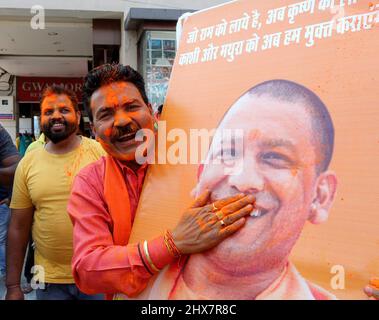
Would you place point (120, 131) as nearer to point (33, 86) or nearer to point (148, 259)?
point (148, 259)

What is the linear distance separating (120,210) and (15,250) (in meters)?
1.19

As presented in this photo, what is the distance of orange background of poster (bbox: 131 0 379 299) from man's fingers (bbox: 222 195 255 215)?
0.60 feet

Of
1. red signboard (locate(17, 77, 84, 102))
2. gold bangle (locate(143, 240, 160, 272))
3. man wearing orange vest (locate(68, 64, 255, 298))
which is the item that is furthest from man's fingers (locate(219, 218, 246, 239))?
red signboard (locate(17, 77, 84, 102))

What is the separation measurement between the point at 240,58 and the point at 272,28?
141 millimetres

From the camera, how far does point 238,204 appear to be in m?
1.29

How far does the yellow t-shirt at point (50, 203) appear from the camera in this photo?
2.35 meters

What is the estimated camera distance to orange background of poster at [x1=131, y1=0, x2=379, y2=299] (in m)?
1.09

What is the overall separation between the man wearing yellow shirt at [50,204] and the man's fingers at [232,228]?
4.22 feet

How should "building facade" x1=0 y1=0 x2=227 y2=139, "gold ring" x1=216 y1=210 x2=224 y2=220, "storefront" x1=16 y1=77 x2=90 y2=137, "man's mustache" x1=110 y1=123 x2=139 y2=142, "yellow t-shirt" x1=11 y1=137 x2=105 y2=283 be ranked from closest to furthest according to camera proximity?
"gold ring" x1=216 y1=210 x2=224 y2=220, "man's mustache" x1=110 y1=123 x2=139 y2=142, "yellow t-shirt" x1=11 y1=137 x2=105 y2=283, "building facade" x1=0 y1=0 x2=227 y2=139, "storefront" x1=16 y1=77 x2=90 y2=137

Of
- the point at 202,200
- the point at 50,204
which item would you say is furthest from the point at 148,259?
the point at 50,204

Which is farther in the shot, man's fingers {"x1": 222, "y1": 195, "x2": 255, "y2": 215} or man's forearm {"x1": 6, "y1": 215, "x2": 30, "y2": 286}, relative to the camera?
man's forearm {"x1": 6, "y1": 215, "x2": 30, "y2": 286}

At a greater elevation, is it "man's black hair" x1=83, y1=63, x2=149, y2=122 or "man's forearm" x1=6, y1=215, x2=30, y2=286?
"man's black hair" x1=83, y1=63, x2=149, y2=122

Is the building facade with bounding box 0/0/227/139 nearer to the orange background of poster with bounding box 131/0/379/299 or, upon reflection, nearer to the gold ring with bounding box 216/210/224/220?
the orange background of poster with bounding box 131/0/379/299
